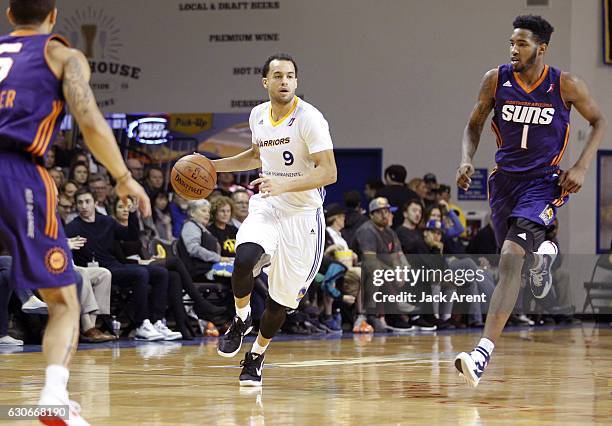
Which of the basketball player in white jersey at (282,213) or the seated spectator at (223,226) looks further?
the seated spectator at (223,226)

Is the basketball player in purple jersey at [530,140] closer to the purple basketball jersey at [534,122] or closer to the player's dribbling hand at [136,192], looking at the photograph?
the purple basketball jersey at [534,122]

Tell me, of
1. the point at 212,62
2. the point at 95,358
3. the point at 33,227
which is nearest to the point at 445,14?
the point at 212,62

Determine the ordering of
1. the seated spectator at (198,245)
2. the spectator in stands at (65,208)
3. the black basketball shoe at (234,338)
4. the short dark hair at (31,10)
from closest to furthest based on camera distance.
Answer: the short dark hair at (31,10) → the black basketball shoe at (234,338) → the spectator in stands at (65,208) → the seated spectator at (198,245)

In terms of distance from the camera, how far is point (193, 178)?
7012 mm

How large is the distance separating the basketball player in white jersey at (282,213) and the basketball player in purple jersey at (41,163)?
2.44 metres

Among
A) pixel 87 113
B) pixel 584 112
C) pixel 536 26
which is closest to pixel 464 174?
pixel 584 112

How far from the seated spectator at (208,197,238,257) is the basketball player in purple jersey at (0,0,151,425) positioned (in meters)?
7.45

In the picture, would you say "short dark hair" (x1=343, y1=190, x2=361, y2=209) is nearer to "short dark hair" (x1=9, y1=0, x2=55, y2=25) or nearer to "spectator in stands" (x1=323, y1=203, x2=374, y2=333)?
"spectator in stands" (x1=323, y1=203, x2=374, y2=333)

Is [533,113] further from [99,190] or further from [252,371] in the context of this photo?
[99,190]

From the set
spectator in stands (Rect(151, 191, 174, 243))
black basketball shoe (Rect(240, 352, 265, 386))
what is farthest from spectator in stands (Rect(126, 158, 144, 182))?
black basketball shoe (Rect(240, 352, 265, 386))

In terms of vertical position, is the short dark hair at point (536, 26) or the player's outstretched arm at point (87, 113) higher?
the short dark hair at point (536, 26)

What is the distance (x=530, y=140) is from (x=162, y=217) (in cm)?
622

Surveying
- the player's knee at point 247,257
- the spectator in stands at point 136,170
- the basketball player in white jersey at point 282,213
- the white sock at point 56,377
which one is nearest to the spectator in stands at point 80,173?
the spectator in stands at point 136,170

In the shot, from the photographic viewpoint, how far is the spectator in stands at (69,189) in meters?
10.9
